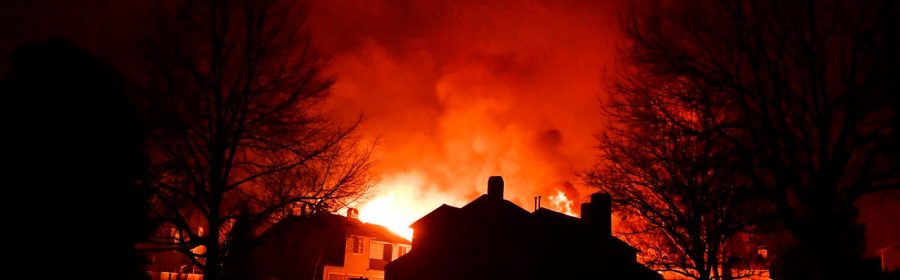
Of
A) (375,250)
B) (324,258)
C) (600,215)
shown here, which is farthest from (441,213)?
(375,250)

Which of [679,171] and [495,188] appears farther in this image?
[495,188]

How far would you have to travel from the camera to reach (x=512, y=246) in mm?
34375

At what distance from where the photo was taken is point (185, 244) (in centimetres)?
1316

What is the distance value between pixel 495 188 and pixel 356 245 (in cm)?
1909

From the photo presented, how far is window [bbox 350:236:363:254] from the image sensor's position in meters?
51.2

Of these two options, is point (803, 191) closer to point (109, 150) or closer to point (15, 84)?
point (109, 150)

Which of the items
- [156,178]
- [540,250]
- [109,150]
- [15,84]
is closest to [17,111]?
[15,84]

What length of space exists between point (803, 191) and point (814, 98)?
2.19 m

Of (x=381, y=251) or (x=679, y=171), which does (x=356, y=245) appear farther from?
(x=679, y=171)

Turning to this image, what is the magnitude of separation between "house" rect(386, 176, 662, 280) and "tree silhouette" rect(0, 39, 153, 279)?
72.9ft

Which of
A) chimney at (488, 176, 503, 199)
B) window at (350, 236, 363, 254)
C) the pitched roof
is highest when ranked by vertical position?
chimney at (488, 176, 503, 199)

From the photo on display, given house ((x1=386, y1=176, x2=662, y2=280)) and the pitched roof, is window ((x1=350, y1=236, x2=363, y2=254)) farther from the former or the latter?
the pitched roof

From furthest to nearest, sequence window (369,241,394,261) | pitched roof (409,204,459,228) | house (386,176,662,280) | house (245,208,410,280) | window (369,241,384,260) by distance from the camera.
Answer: window (369,241,394,261), window (369,241,384,260), house (245,208,410,280), pitched roof (409,204,459,228), house (386,176,662,280)

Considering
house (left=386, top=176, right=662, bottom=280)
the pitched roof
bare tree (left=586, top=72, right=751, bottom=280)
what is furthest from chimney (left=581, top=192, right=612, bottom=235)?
bare tree (left=586, top=72, right=751, bottom=280)
